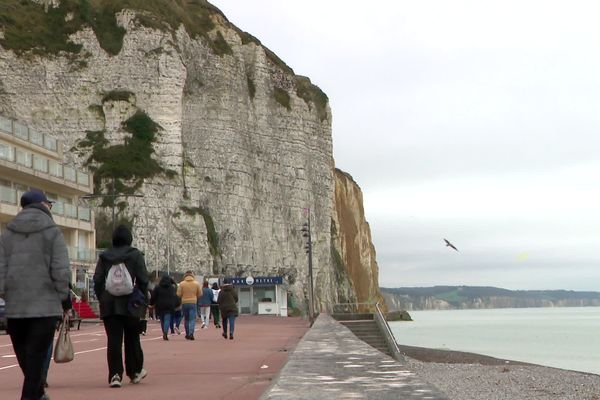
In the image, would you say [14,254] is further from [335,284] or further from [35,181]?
[335,284]

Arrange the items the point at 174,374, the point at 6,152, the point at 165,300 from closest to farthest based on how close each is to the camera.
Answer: the point at 174,374, the point at 165,300, the point at 6,152

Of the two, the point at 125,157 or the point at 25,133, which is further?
the point at 125,157

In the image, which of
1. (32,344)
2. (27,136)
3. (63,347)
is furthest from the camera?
(27,136)

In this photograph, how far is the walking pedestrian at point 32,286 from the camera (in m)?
7.84

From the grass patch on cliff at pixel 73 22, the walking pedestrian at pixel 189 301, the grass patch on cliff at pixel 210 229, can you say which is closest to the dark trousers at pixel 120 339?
the walking pedestrian at pixel 189 301

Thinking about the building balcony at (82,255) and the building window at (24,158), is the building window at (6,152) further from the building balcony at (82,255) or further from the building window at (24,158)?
the building balcony at (82,255)

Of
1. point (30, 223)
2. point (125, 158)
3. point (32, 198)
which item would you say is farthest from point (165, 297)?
point (125, 158)

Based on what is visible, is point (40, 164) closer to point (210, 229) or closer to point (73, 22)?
point (210, 229)

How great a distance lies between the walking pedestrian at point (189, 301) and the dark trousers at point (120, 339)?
1233 cm

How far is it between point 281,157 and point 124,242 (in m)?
75.6

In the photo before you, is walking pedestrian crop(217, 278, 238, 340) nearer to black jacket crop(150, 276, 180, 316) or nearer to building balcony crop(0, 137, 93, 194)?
black jacket crop(150, 276, 180, 316)

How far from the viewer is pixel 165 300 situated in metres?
22.5

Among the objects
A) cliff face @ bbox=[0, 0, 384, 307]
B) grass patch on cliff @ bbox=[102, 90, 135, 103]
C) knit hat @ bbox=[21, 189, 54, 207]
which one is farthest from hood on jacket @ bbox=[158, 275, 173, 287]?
grass patch on cliff @ bbox=[102, 90, 135, 103]

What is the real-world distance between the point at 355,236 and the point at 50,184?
67.5 m
